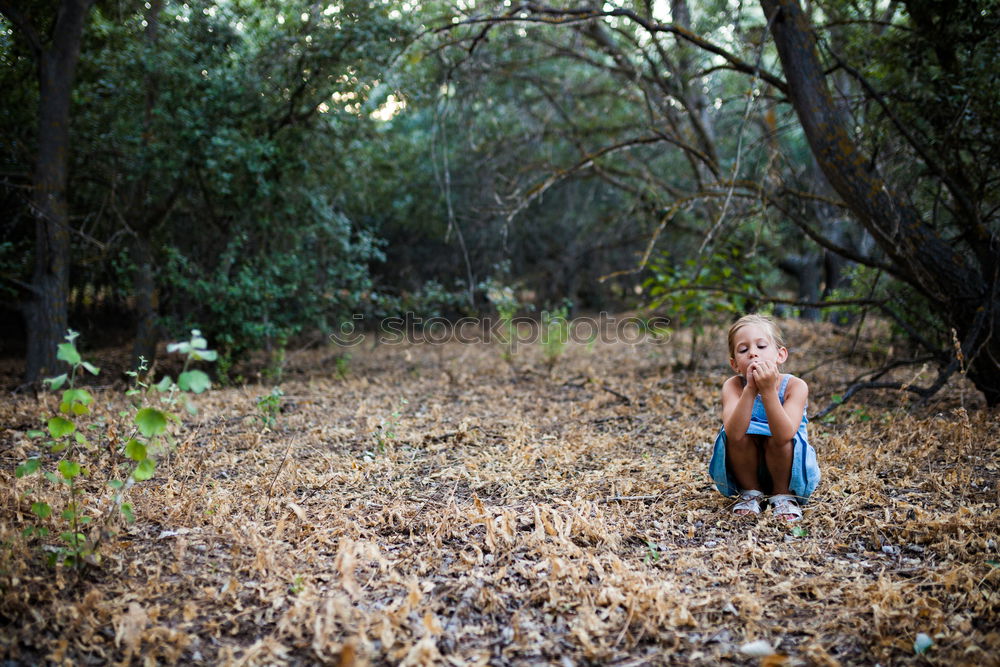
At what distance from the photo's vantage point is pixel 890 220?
4.14 meters

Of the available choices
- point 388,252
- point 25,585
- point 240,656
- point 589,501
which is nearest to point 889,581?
point 589,501

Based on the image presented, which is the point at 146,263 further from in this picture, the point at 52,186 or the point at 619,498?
the point at 619,498

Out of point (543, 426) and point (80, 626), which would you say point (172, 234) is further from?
point (80, 626)

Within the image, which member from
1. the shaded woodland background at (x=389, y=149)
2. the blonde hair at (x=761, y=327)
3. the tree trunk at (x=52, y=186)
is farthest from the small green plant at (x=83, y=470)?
the tree trunk at (x=52, y=186)

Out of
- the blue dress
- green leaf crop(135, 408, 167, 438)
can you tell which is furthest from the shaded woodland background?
green leaf crop(135, 408, 167, 438)

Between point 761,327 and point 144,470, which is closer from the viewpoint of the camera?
point 144,470

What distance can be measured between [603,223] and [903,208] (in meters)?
7.09

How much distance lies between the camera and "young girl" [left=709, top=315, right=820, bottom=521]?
255 cm

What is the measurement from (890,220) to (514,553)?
11.2ft

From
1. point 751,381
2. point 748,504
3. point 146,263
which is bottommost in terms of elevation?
point 748,504

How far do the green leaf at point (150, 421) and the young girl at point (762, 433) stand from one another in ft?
6.82

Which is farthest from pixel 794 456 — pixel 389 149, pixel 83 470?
pixel 389 149

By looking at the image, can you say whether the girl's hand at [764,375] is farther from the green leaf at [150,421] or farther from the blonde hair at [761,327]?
the green leaf at [150,421]

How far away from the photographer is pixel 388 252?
38.3ft
